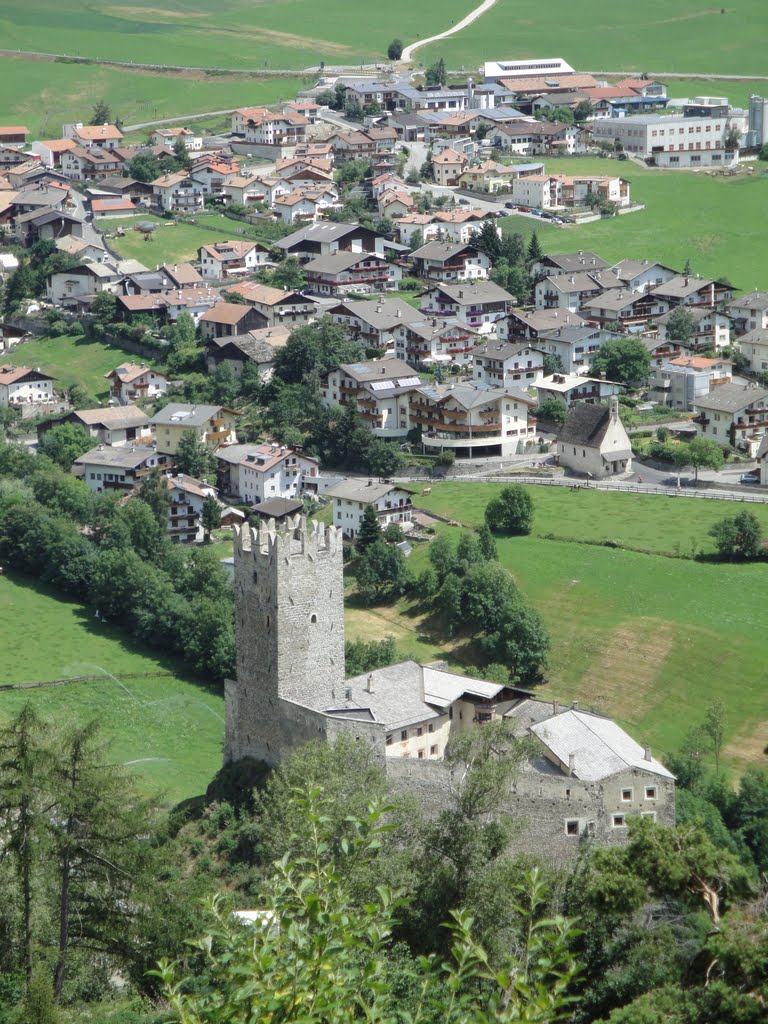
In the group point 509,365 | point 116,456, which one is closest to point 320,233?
point 509,365

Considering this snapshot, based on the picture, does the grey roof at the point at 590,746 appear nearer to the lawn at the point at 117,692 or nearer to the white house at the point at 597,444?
the lawn at the point at 117,692

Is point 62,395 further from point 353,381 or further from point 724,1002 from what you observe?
point 724,1002

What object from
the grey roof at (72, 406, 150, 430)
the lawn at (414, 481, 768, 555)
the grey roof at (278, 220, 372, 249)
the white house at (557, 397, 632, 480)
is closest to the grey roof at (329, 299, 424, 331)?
the grey roof at (278, 220, 372, 249)

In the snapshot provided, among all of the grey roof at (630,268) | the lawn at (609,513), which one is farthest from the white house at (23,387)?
the grey roof at (630,268)

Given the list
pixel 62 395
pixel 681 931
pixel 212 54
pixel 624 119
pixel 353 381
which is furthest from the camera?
pixel 212 54

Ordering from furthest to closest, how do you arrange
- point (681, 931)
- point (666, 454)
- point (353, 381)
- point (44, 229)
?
point (44, 229) < point (353, 381) < point (666, 454) < point (681, 931)

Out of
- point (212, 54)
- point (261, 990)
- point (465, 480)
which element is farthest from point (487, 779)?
point (212, 54)

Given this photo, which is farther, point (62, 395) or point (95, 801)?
point (62, 395)
